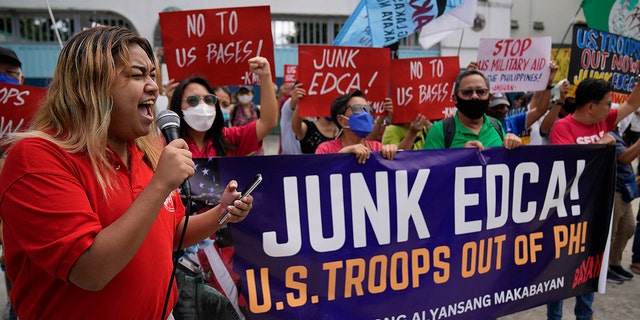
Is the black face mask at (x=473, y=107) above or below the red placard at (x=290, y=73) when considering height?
below

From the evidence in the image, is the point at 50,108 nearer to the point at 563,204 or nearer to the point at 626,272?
the point at 563,204

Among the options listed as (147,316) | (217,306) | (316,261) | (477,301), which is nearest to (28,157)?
(147,316)

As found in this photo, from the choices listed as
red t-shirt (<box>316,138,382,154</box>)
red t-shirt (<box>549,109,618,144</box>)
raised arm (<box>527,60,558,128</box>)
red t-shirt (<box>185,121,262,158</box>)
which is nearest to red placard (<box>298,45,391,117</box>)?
red t-shirt (<box>316,138,382,154</box>)

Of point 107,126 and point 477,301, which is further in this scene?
point 477,301

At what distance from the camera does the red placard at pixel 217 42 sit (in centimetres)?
379

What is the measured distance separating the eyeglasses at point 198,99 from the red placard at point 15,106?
1266 mm

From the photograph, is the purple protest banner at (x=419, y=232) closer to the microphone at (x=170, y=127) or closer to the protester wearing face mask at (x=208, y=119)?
the protester wearing face mask at (x=208, y=119)

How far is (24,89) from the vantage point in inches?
141

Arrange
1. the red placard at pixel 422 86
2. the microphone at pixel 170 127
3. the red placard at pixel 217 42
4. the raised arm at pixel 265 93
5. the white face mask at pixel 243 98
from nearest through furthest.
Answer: the microphone at pixel 170 127 → the raised arm at pixel 265 93 → the red placard at pixel 217 42 → the red placard at pixel 422 86 → the white face mask at pixel 243 98

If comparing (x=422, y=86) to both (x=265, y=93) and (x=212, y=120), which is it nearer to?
(x=265, y=93)

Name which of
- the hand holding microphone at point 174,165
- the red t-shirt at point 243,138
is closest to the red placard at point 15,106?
the red t-shirt at point 243,138

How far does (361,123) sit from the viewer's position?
338cm


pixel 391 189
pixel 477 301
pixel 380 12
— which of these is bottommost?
pixel 477 301

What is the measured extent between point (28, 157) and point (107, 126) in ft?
0.66
